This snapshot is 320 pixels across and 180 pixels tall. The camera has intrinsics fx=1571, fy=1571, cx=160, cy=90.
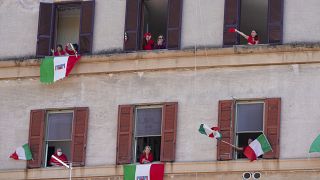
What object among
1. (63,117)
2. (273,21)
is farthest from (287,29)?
(63,117)

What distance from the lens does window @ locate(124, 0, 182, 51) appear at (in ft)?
177

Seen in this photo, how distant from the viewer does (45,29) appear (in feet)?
183

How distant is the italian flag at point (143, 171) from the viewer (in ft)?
173

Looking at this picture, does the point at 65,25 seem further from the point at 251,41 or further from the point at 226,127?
the point at 226,127

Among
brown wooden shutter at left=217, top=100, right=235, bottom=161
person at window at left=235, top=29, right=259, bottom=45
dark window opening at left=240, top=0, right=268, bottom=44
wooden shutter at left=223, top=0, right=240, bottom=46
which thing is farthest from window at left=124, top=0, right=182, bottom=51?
brown wooden shutter at left=217, top=100, right=235, bottom=161

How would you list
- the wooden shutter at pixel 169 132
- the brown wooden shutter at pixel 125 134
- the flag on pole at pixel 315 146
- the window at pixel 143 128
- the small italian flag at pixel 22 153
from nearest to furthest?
1. the flag on pole at pixel 315 146
2. the wooden shutter at pixel 169 132
3. the window at pixel 143 128
4. the brown wooden shutter at pixel 125 134
5. the small italian flag at pixel 22 153

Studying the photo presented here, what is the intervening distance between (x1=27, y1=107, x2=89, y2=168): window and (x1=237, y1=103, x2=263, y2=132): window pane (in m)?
5.44

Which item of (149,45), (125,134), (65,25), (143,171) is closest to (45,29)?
(65,25)

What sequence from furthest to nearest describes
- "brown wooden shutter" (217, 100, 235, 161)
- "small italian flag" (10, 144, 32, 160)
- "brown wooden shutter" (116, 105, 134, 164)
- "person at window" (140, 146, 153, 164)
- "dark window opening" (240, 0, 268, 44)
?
1. "small italian flag" (10, 144, 32, 160)
2. "dark window opening" (240, 0, 268, 44)
3. "brown wooden shutter" (116, 105, 134, 164)
4. "person at window" (140, 146, 153, 164)
5. "brown wooden shutter" (217, 100, 235, 161)

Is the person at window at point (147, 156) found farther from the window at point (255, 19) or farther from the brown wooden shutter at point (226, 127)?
the window at point (255, 19)

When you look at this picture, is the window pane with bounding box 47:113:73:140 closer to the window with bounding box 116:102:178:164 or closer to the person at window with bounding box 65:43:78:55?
the window with bounding box 116:102:178:164

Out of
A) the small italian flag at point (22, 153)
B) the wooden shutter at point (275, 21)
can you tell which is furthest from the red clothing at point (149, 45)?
the small italian flag at point (22, 153)

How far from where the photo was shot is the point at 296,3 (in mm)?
52906

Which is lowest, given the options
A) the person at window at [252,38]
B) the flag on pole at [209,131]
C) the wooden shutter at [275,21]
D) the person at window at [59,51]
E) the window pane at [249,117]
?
the flag on pole at [209,131]
